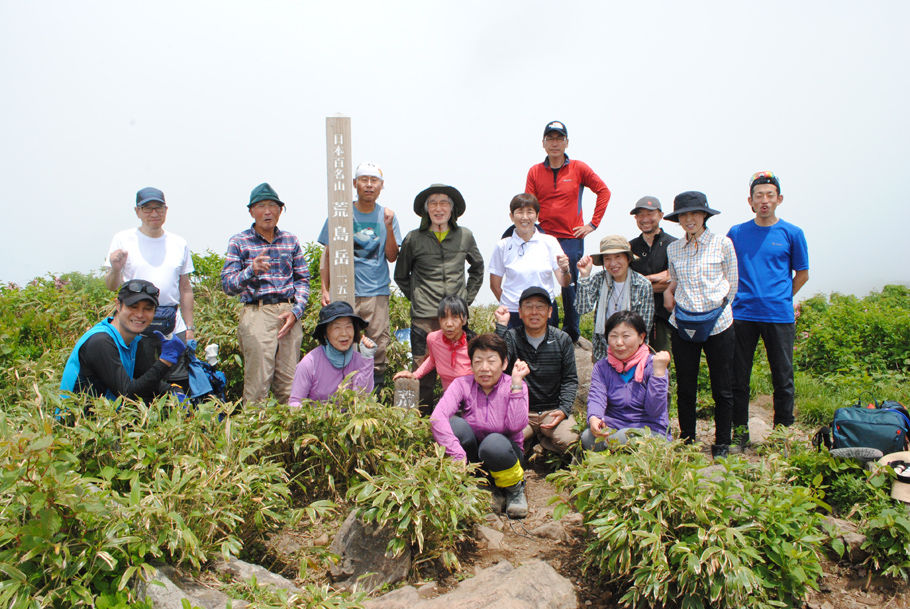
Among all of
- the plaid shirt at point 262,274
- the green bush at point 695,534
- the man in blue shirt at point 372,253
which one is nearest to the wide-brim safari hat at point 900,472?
the green bush at point 695,534

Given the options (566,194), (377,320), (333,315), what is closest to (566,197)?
(566,194)

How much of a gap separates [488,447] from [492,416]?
268 mm

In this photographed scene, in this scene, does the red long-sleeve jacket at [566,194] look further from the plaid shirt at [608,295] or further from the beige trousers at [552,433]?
the beige trousers at [552,433]

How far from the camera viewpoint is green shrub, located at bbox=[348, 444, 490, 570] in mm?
3465

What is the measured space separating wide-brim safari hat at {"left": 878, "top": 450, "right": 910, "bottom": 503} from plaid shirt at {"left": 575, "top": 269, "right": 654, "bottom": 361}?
72.5 inches

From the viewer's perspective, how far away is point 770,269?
204 inches

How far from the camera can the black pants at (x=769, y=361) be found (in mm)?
5180

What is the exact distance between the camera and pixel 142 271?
5074 mm

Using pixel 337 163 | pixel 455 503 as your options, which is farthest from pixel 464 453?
pixel 337 163

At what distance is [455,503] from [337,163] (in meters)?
3.35

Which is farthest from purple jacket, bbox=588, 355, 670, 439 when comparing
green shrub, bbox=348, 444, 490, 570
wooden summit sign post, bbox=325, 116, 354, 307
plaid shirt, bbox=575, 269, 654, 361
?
wooden summit sign post, bbox=325, 116, 354, 307

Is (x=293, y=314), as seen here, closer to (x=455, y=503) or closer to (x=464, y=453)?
(x=464, y=453)

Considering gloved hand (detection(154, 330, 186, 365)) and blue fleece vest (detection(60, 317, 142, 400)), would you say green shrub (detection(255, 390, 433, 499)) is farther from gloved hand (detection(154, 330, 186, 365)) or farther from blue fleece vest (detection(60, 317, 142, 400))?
blue fleece vest (detection(60, 317, 142, 400))

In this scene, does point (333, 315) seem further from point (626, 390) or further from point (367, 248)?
point (626, 390)
